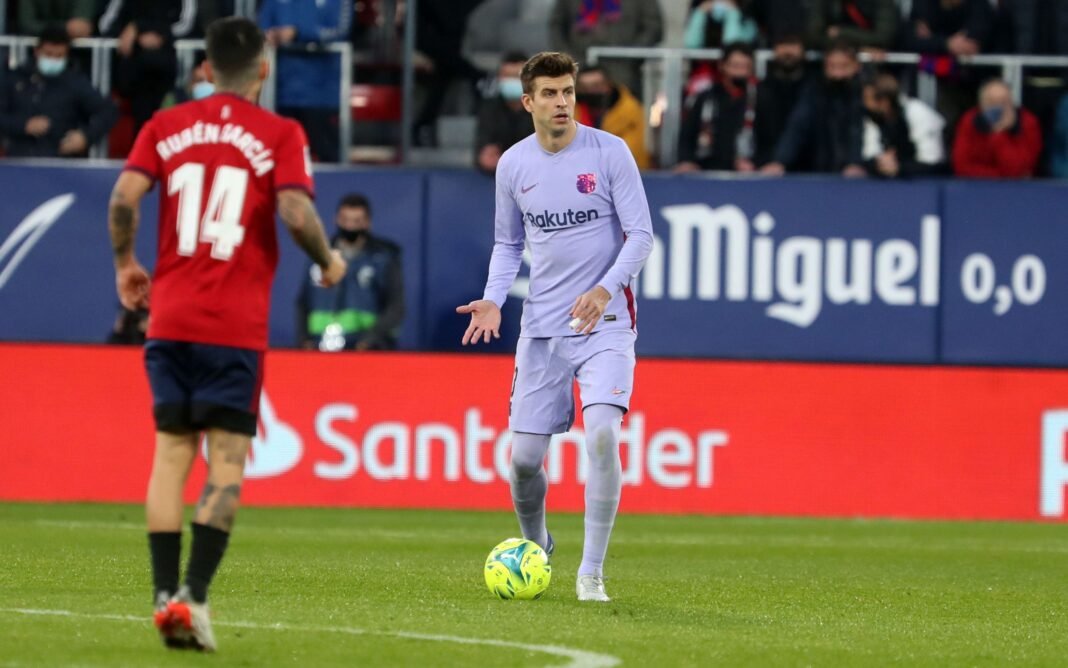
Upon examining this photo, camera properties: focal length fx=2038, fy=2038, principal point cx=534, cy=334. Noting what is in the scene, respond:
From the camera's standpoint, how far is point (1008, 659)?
22.4 ft

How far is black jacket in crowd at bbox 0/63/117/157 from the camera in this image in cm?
1667

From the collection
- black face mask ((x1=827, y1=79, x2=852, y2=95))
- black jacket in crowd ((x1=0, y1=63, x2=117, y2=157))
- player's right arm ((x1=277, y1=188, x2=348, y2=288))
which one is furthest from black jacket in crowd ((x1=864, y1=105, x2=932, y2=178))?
player's right arm ((x1=277, y1=188, x2=348, y2=288))

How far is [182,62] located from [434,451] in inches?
162

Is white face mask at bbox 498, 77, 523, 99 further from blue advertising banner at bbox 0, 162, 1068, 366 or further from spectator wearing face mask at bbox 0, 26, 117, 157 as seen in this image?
spectator wearing face mask at bbox 0, 26, 117, 157

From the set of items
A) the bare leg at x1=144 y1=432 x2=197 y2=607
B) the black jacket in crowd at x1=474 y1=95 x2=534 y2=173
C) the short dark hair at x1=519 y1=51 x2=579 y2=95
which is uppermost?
the short dark hair at x1=519 y1=51 x2=579 y2=95

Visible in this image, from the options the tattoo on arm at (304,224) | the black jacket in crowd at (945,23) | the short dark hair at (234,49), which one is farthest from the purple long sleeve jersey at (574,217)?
the black jacket in crowd at (945,23)

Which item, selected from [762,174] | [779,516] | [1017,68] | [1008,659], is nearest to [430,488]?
[779,516]

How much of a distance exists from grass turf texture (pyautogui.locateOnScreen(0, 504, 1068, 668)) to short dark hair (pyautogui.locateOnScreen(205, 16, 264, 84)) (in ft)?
5.95

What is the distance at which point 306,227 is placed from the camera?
639 cm

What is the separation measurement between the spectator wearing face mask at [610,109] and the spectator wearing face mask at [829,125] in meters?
1.10

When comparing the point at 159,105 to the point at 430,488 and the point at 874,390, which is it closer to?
the point at 430,488

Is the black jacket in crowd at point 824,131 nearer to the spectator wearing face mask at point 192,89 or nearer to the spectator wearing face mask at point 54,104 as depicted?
the spectator wearing face mask at point 192,89

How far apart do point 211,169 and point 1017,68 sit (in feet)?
40.8

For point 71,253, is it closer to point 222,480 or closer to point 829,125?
point 829,125
